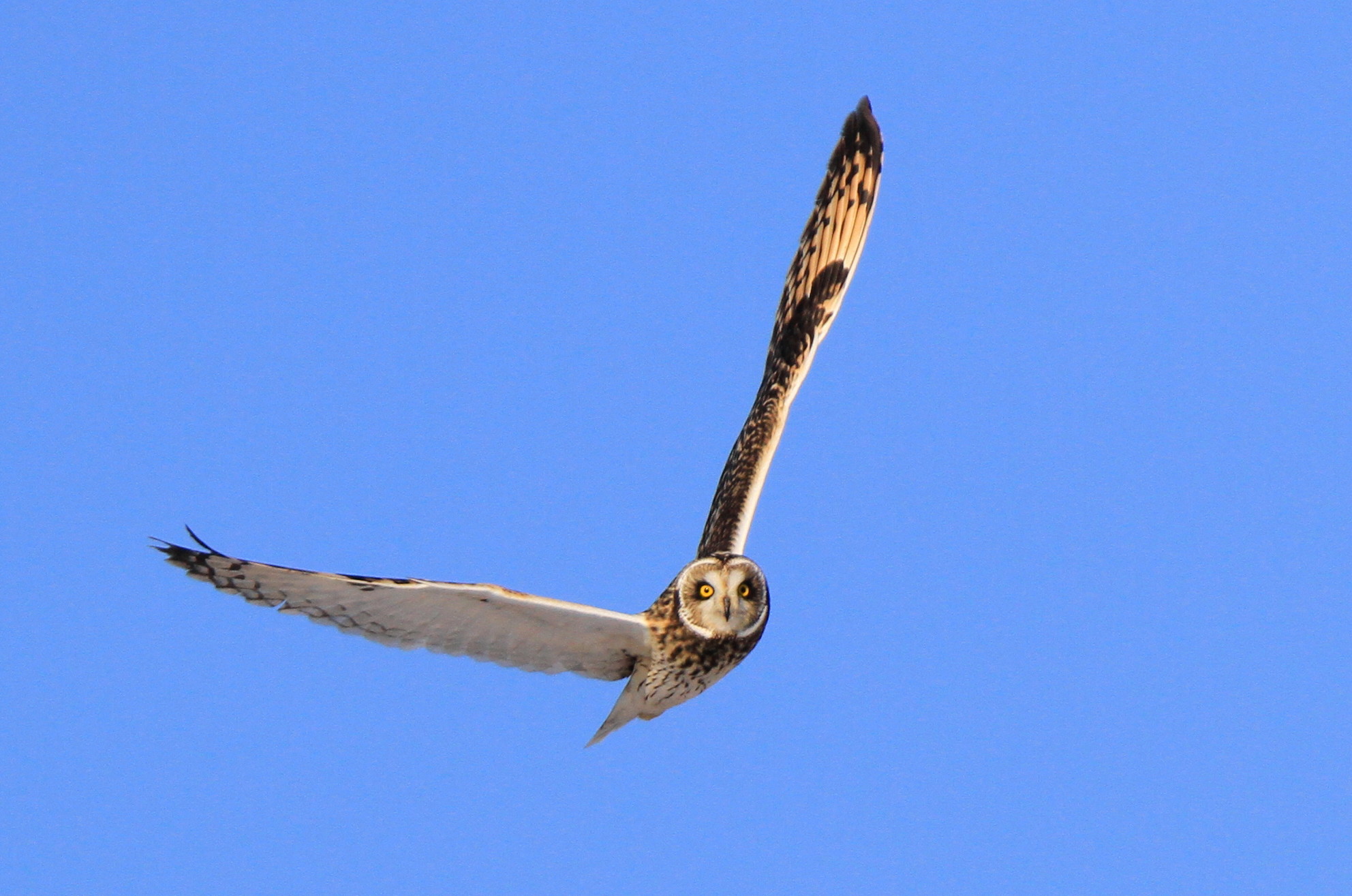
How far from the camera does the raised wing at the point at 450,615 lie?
6.55 metres

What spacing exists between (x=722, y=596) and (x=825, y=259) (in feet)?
9.95

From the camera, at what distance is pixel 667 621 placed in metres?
7.30

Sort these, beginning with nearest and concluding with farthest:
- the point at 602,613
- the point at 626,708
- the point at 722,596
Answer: the point at 602,613
the point at 722,596
the point at 626,708

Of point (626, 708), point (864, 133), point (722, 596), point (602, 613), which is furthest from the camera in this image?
point (864, 133)

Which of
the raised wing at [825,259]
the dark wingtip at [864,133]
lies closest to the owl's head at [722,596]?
the raised wing at [825,259]

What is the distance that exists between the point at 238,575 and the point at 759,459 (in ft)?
9.65

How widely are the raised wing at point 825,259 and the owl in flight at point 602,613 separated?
242 mm

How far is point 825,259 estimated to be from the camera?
9492 millimetres

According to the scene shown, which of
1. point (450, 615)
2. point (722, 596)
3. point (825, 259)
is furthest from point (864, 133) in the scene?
point (450, 615)

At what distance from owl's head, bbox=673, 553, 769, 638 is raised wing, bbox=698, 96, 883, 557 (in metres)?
1.66

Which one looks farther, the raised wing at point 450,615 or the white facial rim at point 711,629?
the white facial rim at point 711,629

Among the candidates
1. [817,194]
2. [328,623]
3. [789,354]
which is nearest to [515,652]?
[328,623]

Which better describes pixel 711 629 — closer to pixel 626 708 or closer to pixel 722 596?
pixel 722 596

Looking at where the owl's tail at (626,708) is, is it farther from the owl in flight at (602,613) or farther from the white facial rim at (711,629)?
the white facial rim at (711,629)
